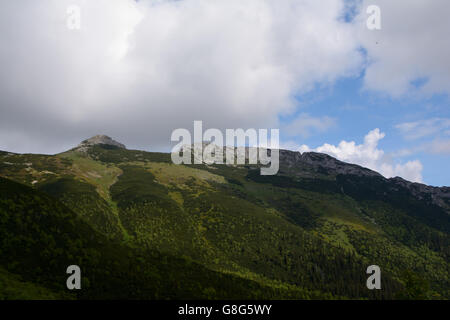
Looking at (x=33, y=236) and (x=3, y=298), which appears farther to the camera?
(x=33, y=236)

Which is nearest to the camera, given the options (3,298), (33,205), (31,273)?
(3,298)

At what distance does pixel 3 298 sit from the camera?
212 feet

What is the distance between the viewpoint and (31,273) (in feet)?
282
